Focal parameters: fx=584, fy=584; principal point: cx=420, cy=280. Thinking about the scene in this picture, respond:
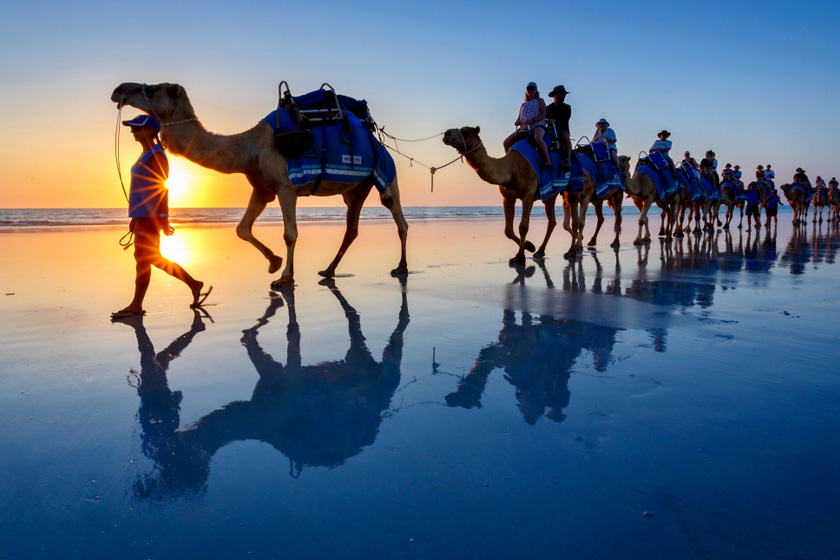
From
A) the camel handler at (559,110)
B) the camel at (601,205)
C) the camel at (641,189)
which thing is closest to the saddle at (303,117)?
the camel handler at (559,110)

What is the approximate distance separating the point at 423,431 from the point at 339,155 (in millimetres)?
5325

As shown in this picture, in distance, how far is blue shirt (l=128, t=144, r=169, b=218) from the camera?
5262 mm

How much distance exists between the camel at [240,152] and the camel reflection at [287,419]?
330 centimetres

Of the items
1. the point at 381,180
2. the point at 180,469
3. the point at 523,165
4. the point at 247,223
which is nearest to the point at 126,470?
the point at 180,469

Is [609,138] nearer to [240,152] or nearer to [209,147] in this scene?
[240,152]

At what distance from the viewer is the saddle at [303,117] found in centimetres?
693

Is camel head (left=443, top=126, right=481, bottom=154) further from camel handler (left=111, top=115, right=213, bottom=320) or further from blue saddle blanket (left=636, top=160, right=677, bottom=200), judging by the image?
blue saddle blanket (left=636, top=160, right=677, bottom=200)

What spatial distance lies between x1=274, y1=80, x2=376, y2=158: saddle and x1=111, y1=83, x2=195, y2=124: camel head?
1.05 meters

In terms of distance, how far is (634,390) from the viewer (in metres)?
3.17

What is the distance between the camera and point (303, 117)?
7156mm

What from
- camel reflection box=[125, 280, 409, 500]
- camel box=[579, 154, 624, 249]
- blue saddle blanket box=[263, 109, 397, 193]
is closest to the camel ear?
blue saddle blanket box=[263, 109, 397, 193]

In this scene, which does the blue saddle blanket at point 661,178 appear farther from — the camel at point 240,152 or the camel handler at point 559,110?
the camel at point 240,152

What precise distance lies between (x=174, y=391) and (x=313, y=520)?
5.62 ft

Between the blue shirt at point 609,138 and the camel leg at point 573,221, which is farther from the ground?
the blue shirt at point 609,138
